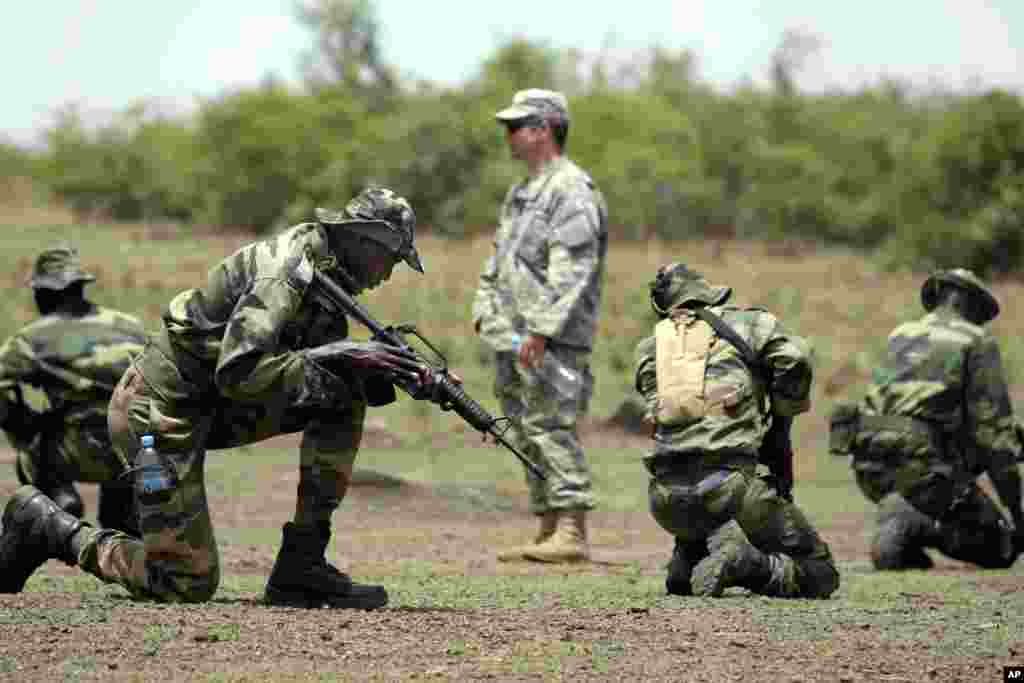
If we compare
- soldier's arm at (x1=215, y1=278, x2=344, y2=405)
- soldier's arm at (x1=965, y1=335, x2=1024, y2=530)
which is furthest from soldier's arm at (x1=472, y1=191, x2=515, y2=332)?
soldier's arm at (x1=215, y1=278, x2=344, y2=405)

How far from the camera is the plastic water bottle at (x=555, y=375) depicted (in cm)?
1089

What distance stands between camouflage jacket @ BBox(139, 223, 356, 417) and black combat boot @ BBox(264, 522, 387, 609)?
648 millimetres

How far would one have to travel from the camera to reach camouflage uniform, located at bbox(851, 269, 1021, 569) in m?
11.4

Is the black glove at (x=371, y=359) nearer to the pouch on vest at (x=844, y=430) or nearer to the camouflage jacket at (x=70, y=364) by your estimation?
the camouflage jacket at (x=70, y=364)

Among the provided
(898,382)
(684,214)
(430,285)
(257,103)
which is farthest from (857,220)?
(898,382)

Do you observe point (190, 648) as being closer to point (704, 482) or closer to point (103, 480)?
point (704, 482)

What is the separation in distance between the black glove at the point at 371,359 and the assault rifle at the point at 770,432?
1.91m

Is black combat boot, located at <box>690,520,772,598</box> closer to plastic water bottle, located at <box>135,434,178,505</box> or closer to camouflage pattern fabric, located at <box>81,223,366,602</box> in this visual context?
camouflage pattern fabric, located at <box>81,223,366,602</box>

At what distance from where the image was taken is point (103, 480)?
443 inches

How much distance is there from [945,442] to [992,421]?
0.33 metres

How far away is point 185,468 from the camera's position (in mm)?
8055

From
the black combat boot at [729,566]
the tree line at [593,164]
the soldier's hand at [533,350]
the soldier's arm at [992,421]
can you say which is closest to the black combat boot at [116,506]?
the soldier's hand at [533,350]

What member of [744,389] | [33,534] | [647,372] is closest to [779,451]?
[744,389]

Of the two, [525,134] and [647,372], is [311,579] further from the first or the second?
[525,134]
